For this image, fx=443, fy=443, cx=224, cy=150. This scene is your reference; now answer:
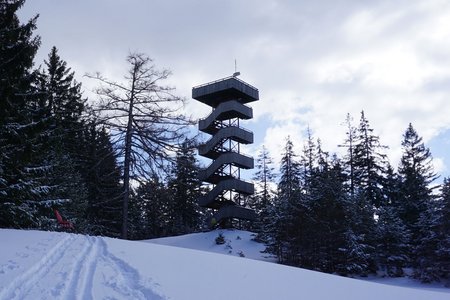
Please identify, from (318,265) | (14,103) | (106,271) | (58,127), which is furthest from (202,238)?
(106,271)

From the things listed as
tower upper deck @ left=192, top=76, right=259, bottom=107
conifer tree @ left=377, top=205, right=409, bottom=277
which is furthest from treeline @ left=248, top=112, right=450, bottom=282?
tower upper deck @ left=192, top=76, right=259, bottom=107

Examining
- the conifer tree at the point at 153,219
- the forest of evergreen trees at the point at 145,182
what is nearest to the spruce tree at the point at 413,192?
the forest of evergreen trees at the point at 145,182

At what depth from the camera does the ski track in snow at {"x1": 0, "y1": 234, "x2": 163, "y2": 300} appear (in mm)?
6395

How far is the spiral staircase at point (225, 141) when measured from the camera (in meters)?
39.9

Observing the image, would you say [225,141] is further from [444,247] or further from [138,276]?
[138,276]

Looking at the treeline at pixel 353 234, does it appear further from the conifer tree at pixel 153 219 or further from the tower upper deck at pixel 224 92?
the conifer tree at pixel 153 219

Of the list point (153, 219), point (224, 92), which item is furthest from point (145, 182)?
point (153, 219)

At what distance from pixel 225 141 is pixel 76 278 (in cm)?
3449

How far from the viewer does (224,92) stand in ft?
137

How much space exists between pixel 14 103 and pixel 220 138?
24.7 m

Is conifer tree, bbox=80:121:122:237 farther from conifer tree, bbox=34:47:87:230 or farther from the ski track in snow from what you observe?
the ski track in snow

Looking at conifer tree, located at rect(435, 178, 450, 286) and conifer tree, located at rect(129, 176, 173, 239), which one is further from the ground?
conifer tree, located at rect(129, 176, 173, 239)

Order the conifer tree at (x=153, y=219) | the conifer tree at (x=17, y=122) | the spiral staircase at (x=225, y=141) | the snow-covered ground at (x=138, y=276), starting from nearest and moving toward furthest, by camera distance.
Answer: the snow-covered ground at (x=138, y=276), the conifer tree at (x=17, y=122), the spiral staircase at (x=225, y=141), the conifer tree at (x=153, y=219)

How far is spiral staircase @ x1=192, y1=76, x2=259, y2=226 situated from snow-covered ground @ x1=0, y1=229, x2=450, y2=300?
27.1m
